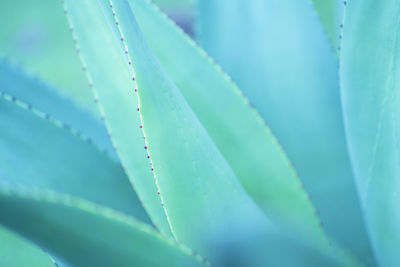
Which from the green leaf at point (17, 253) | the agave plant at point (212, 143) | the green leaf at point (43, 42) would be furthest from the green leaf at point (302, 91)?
the green leaf at point (43, 42)

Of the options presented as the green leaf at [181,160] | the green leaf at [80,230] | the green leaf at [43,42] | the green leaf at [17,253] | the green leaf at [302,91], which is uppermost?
the green leaf at [43,42]

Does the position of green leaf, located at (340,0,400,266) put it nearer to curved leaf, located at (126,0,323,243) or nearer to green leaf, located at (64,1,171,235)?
curved leaf, located at (126,0,323,243)

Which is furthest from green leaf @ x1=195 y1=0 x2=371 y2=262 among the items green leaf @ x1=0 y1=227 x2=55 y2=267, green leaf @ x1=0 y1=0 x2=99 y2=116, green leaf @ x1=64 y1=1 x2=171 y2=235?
green leaf @ x1=0 y1=0 x2=99 y2=116

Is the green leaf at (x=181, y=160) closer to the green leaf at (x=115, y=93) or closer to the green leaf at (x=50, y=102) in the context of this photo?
the green leaf at (x=115, y=93)

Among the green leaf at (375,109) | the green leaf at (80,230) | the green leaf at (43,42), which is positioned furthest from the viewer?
the green leaf at (43,42)

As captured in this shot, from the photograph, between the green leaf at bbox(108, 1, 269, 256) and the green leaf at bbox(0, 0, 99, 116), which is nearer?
the green leaf at bbox(108, 1, 269, 256)

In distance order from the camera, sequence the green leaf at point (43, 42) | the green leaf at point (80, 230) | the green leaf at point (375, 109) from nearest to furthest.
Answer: the green leaf at point (80, 230) → the green leaf at point (375, 109) → the green leaf at point (43, 42)

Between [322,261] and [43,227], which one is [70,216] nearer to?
[43,227]

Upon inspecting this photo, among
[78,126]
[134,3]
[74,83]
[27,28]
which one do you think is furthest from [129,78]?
[27,28]

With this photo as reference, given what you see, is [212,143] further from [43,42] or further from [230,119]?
[43,42]
